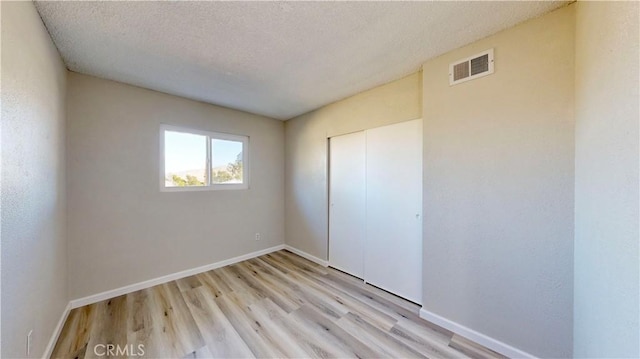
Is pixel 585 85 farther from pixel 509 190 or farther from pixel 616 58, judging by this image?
pixel 509 190

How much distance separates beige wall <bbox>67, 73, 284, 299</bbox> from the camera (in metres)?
2.26

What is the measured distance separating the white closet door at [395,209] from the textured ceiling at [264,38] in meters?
0.71

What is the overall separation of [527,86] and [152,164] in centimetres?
374

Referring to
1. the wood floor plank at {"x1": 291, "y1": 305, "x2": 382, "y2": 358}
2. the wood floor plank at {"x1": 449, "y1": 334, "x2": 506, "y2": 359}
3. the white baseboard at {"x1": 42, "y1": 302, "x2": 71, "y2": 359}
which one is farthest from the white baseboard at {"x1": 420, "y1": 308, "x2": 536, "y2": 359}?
the white baseboard at {"x1": 42, "y1": 302, "x2": 71, "y2": 359}

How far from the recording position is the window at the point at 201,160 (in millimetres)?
2854

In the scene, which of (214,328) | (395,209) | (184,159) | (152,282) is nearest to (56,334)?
(152,282)

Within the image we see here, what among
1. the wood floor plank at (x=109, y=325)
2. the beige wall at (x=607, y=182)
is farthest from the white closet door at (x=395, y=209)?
the wood floor plank at (x=109, y=325)

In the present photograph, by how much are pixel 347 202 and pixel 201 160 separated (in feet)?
7.17

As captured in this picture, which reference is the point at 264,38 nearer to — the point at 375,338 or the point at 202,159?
the point at 202,159

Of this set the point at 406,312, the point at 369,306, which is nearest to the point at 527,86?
the point at 406,312

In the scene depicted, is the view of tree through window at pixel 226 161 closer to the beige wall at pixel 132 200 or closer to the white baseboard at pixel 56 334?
the beige wall at pixel 132 200

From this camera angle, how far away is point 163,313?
2.14m

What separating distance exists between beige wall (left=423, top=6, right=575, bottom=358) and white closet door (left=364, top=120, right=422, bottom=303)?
0.26 metres

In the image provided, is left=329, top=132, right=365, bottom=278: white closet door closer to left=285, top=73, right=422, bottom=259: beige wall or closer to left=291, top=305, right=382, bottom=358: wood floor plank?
left=285, top=73, right=422, bottom=259: beige wall
